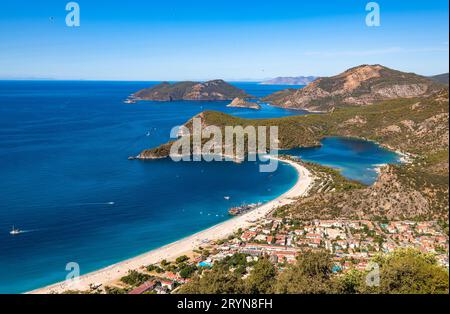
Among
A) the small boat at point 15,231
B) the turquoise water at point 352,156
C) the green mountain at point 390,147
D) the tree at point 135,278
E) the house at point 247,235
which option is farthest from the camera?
the turquoise water at point 352,156

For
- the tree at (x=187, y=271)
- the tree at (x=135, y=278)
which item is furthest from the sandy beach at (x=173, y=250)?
the tree at (x=187, y=271)

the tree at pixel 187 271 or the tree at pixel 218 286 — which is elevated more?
the tree at pixel 218 286

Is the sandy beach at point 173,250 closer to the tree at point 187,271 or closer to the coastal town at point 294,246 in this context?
the coastal town at point 294,246

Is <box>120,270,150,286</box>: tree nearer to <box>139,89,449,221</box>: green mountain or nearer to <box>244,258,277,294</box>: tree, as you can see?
<box>244,258,277,294</box>: tree

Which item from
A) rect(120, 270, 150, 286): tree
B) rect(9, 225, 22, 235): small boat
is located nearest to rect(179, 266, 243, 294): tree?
rect(120, 270, 150, 286): tree

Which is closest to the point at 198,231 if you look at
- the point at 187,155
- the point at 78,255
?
the point at 78,255

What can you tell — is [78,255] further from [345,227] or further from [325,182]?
[325,182]
